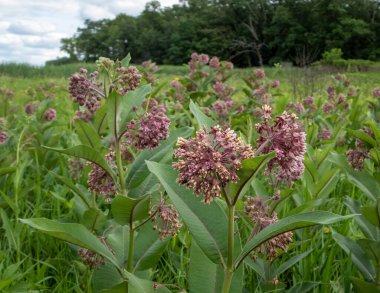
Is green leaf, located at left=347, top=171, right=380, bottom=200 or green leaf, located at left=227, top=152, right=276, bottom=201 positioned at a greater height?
green leaf, located at left=227, top=152, right=276, bottom=201

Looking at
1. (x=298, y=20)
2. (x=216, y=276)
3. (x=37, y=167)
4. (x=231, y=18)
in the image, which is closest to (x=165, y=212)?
(x=216, y=276)

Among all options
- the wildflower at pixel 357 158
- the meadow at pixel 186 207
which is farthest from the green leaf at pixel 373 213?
the wildflower at pixel 357 158

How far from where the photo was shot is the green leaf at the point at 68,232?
4.09 feet

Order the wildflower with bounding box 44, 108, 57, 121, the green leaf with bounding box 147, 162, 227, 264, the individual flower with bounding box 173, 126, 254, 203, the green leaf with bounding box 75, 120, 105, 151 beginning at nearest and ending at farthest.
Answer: the individual flower with bounding box 173, 126, 254, 203, the green leaf with bounding box 147, 162, 227, 264, the green leaf with bounding box 75, 120, 105, 151, the wildflower with bounding box 44, 108, 57, 121

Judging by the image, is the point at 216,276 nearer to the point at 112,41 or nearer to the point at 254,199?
the point at 254,199

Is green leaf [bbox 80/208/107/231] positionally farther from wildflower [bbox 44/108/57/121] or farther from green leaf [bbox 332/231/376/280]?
wildflower [bbox 44/108/57/121]

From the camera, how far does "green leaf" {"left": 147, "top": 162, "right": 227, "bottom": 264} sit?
1.34 metres

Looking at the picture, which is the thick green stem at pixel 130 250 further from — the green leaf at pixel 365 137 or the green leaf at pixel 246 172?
the green leaf at pixel 365 137

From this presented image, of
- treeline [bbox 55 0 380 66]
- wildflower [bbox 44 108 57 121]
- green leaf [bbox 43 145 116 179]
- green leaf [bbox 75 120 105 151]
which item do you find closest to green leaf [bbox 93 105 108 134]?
green leaf [bbox 75 120 105 151]

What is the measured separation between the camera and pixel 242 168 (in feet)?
3.90

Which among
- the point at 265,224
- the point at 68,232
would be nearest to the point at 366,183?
the point at 265,224

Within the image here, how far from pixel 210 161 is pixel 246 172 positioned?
11cm

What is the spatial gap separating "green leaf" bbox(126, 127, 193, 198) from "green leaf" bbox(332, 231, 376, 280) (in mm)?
861

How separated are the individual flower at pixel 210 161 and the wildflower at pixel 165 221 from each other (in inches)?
16.4
